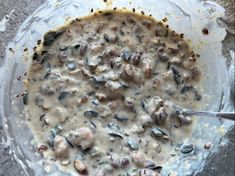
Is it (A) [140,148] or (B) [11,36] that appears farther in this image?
(B) [11,36]

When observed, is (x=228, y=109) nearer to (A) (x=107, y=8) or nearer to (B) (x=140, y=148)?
(B) (x=140, y=148)

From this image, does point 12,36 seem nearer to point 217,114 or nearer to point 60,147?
point 60,147

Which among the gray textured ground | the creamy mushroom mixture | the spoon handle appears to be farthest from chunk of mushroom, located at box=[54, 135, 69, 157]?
the spoon handle

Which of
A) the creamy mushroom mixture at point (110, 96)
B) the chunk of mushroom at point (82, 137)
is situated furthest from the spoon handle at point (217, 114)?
the chunk of mushroom at point (82, 137)

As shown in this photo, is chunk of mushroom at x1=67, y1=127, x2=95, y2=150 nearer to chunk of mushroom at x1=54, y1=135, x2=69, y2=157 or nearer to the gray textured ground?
chunk of mushroom at x1=54, y1=135, x2=69, y2=157

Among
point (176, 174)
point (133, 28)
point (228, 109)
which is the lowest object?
point (176, 174)

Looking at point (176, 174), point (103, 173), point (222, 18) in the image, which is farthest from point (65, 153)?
point (222, 18)

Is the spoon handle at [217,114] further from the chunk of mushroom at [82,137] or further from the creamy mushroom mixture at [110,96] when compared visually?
the chunk of mushroom at [82,137]

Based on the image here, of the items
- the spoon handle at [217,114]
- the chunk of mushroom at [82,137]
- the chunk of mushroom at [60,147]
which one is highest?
the spoon handle at [217,114]

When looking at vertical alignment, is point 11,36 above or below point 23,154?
above
